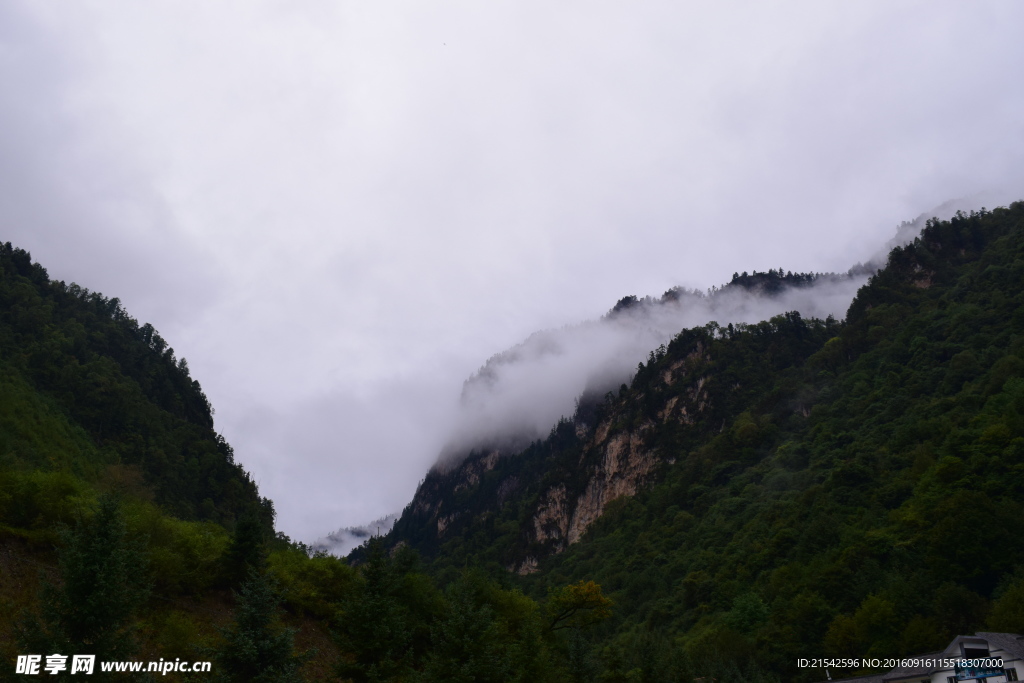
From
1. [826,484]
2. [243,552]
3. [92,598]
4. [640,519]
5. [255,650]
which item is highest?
[640,519]

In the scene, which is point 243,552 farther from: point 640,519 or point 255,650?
point 640,519

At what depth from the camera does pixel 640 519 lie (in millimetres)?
154500

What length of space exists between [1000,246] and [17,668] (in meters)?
165

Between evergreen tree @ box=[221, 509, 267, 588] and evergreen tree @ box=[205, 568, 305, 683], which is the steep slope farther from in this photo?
evergreen tree @ box=[205, 568, 305, 683]

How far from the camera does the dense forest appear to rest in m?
35.0

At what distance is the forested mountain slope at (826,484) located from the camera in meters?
67.4

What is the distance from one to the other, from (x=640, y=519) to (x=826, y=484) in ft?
205

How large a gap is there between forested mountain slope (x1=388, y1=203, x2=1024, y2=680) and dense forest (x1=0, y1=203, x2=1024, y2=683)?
42 centimetres

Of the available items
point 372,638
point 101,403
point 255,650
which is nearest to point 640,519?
point 101,403

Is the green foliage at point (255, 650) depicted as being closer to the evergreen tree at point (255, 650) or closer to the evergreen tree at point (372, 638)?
the evergreen tree at point (255, 650)

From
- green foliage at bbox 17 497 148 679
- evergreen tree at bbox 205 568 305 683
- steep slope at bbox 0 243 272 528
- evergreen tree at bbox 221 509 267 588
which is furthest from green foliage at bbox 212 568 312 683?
steep slope at bbox 0 243 272 528

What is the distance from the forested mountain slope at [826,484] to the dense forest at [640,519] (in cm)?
42

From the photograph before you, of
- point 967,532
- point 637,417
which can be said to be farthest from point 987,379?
point 637,417

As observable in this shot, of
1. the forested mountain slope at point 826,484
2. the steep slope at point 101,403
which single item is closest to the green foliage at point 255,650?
the forested mountain slope at point 826,484
